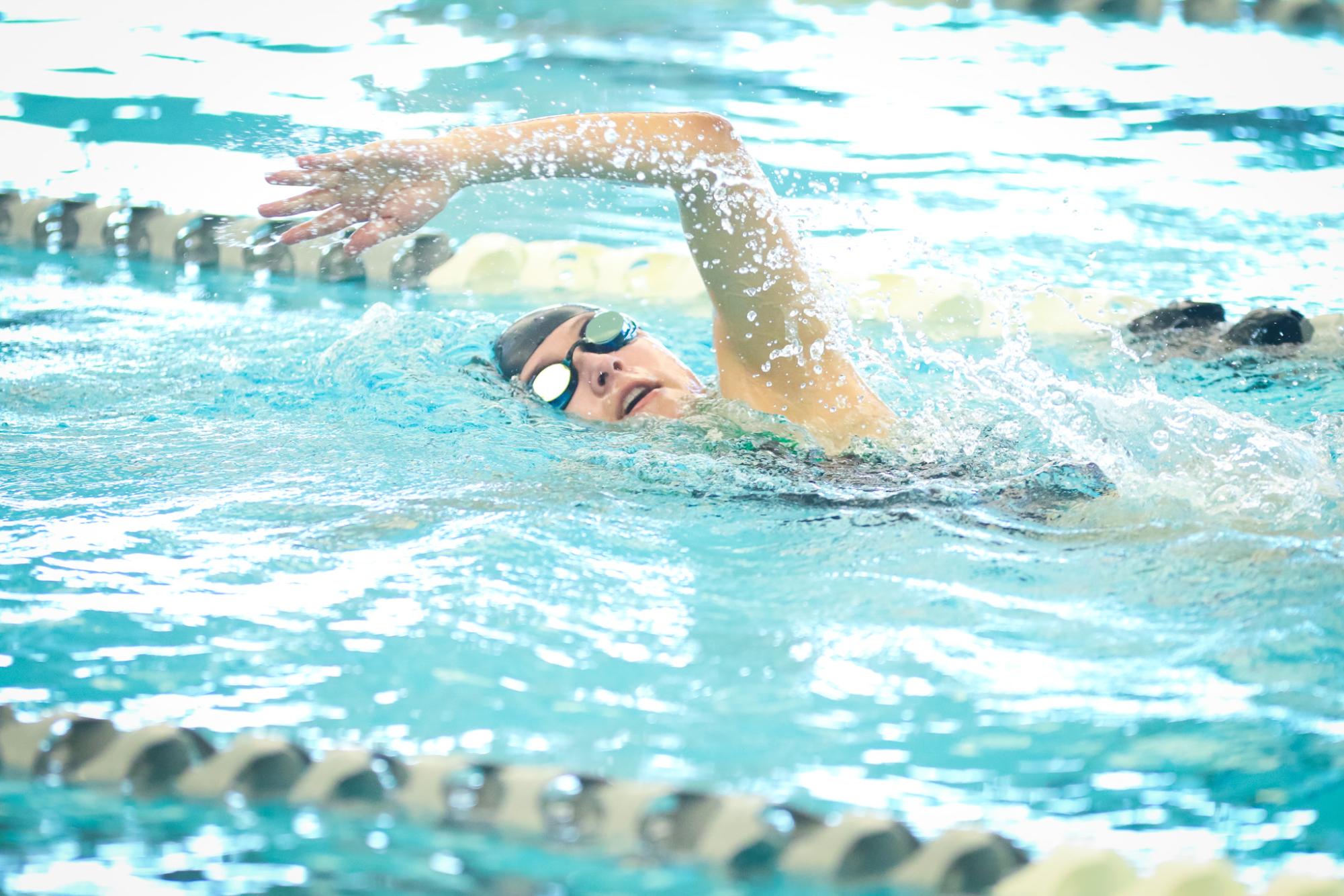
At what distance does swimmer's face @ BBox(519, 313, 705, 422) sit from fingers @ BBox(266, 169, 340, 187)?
0.65 m

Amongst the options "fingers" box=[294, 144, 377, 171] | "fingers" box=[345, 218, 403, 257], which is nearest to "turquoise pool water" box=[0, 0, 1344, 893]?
"fingers" box=[345, 218, 403, 257]

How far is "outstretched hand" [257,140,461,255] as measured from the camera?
208 cm

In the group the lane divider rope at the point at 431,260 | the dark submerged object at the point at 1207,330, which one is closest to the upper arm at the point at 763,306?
the dark submerged object at the point at 1207,330

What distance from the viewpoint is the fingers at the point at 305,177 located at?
2.06 meters

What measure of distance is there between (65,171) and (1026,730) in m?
4.64

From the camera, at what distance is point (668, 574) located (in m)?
2.03

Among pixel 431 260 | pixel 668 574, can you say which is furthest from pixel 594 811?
pixel 431 260

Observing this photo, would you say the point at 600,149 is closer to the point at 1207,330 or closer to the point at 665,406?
the point at 665,406

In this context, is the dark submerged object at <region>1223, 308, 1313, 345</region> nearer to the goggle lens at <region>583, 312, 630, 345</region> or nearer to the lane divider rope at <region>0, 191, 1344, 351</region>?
the lane divider rope at <region>0, 191, 1344, 351</region>

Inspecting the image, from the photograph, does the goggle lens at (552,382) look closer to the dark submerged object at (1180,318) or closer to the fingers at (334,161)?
the fingers at (334,161)

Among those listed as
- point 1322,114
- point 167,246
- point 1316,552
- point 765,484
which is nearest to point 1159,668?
point 1316,552

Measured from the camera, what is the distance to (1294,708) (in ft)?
5.45

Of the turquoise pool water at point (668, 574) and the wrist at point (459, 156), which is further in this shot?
the wrist at point (459, 156)

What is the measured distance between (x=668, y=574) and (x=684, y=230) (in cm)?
65
